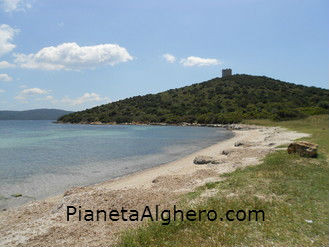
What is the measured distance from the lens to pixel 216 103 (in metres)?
103

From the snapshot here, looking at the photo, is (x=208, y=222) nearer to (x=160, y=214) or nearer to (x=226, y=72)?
(x=160, y=214)

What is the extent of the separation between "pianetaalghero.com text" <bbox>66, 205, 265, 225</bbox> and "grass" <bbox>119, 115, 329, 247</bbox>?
20cm

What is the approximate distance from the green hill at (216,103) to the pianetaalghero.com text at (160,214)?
64953mm

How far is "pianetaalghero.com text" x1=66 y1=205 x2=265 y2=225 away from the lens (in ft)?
21.6

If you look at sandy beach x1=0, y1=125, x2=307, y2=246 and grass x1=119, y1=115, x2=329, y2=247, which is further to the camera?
sandy beach x1=0, y1=125, x2=307, y2=246

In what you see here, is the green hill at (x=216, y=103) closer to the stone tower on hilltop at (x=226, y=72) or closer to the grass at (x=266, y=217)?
the stone tower on hilltop at (x=226, y=72)

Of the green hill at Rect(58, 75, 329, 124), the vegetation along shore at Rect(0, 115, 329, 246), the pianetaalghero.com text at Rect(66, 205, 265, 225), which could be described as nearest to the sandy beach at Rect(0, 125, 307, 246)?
the vegetation along shore at Rect(0, 115, 329, 246)

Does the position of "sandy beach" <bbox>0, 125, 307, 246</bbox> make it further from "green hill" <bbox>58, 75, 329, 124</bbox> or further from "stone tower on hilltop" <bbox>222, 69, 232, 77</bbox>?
"stone tower on hilltop" <bbox>222, 69, 232, 77</bbox>

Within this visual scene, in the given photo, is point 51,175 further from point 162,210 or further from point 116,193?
point 162,210

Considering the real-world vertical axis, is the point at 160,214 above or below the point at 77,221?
above

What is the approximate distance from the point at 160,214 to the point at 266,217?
2845 millimetres

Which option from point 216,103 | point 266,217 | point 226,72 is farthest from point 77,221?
point 226,72

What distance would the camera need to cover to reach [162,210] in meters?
7.55

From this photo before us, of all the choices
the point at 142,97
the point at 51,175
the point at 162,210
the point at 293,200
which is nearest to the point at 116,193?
the point at 162,210
